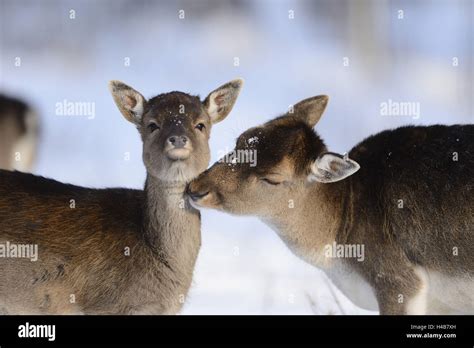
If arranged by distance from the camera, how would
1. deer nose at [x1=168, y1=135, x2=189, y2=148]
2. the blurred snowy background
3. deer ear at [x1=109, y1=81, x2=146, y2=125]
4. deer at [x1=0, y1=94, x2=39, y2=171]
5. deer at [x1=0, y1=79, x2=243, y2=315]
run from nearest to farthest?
1. deer nose at [x1=168, y1=135, x2=189, y2=148]
2. deer at [x1=0, y1=79, x2=243, y2=315]
3. deer ear at [x1=109, y1=81, x2=146, y2=125]
4. the blurred snowy background
5. deer at [x1=0, y1=94, x2=39, y2=171]

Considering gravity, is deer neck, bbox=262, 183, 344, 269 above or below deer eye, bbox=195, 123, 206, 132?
below

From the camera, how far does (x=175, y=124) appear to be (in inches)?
358

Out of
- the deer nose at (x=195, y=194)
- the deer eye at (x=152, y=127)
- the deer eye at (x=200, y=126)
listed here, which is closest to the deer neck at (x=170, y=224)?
the deer nose at (x=195, y=194)

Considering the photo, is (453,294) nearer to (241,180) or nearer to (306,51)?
(241,180)

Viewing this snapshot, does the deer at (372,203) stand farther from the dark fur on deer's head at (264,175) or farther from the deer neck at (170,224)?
the deer neck at (170,224)

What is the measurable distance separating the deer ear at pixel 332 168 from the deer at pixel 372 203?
11mm

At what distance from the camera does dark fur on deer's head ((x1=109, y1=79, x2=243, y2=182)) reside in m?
8.98

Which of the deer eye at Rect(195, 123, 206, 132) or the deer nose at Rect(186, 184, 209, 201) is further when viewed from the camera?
the deer eye at Rect(195, 123, 206, 132)

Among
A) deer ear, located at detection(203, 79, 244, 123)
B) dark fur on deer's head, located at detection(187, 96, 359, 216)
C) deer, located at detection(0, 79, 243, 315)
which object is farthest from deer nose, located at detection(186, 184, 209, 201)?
deer ear, located at detection(203, 79, 244, 123)

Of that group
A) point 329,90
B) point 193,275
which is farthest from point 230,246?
point 329,90

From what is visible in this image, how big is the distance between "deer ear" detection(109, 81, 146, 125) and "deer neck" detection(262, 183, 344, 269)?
1.51 metres

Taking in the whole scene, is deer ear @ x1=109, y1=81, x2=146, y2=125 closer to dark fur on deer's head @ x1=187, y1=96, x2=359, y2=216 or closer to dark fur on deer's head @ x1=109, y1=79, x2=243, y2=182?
dark fur on deer's head @ x1=109, y1=79, x2=243, y2=182

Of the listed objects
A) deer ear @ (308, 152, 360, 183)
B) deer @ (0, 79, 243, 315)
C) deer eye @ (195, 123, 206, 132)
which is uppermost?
deer eye @ (195, 123, 206, 132)

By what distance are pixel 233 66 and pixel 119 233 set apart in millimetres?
7289
